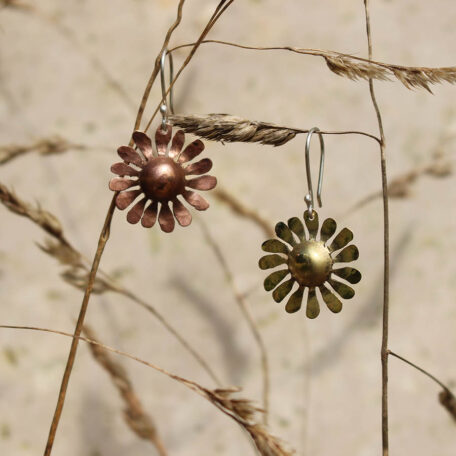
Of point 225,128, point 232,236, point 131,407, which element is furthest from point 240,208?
point 225,128

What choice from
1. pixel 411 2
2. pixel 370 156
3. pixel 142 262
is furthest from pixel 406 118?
pixel 142 262

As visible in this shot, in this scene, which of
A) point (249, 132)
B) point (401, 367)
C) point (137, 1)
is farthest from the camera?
point (137, 1)

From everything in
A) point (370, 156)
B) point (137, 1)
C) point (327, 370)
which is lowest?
point (327, 370)

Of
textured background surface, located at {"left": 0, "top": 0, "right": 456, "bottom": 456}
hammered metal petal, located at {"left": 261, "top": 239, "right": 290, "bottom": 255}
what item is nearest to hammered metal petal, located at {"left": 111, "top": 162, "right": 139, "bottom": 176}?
hammered metal petal, located at {"left": 261, "top": 239, "right": 290, "bottom": 255}

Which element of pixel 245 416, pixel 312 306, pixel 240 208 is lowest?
pixel 245 416

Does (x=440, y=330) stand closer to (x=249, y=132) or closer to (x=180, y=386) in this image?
(x=180, y=386)

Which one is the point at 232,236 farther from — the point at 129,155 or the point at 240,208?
the point at 129,155

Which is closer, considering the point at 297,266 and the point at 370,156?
the point at 297,266

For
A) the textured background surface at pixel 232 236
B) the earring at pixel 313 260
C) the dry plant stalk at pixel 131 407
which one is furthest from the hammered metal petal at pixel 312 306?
the textured background surface at pixel 232 236
